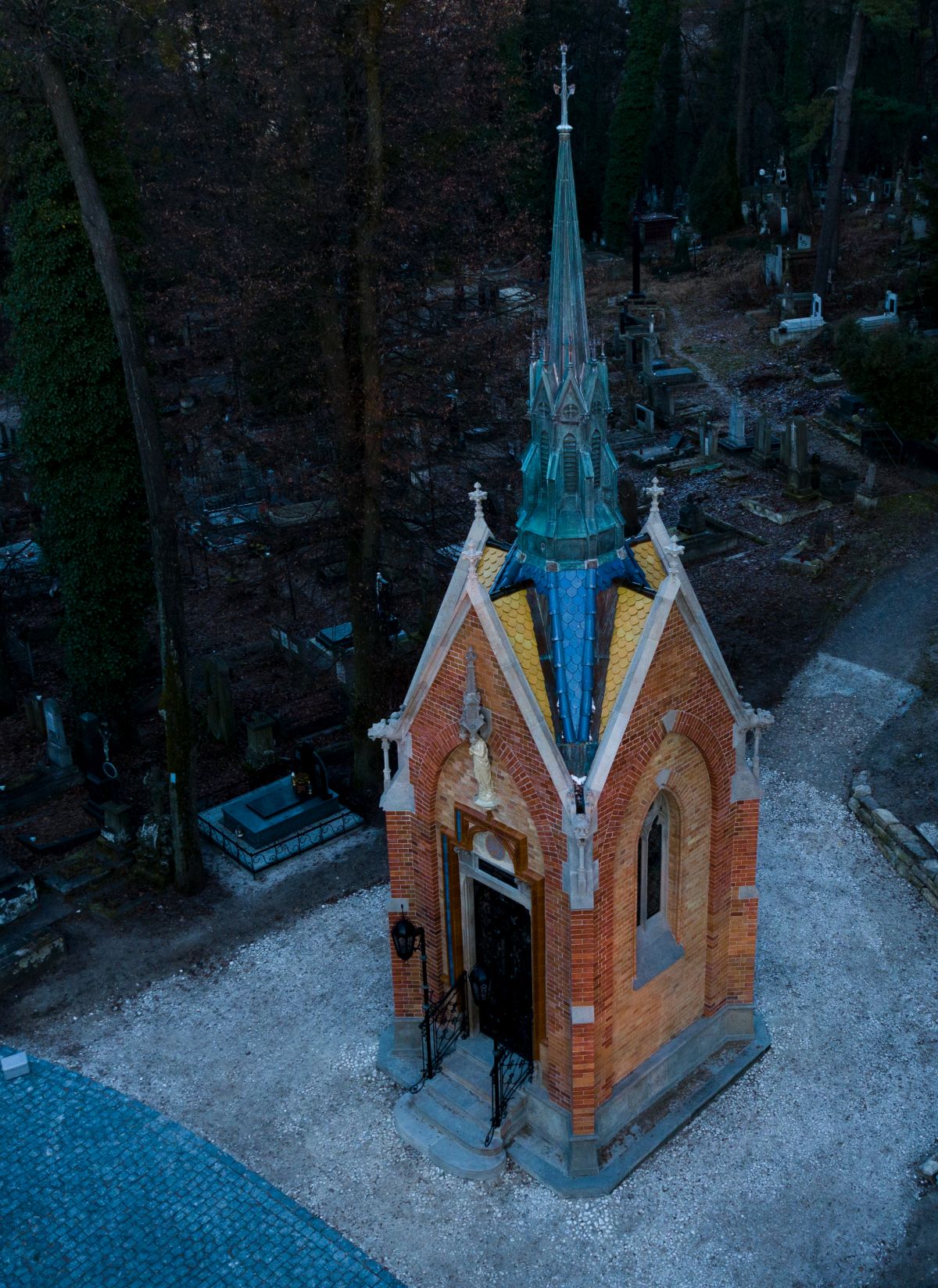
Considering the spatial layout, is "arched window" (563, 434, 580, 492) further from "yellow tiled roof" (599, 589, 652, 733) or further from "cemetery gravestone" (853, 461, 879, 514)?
"cemetery gravestone" (853, 461, 879, 514)

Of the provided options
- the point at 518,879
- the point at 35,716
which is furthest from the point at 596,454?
the point at 35,716

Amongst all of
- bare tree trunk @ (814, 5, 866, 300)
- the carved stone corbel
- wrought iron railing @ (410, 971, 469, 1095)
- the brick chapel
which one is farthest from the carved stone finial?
bare tree trunk @ (814, 5, 866, 300)

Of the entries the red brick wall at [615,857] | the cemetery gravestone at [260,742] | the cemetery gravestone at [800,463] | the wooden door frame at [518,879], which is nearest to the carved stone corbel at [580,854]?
the red brick wall at [615,857]

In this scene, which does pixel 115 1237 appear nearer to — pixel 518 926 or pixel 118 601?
pixel 518 926

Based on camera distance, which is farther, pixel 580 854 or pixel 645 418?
pixel 645 418

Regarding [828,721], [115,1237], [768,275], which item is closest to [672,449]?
[828,721]

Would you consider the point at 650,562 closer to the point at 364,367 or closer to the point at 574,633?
the point at 574,633
